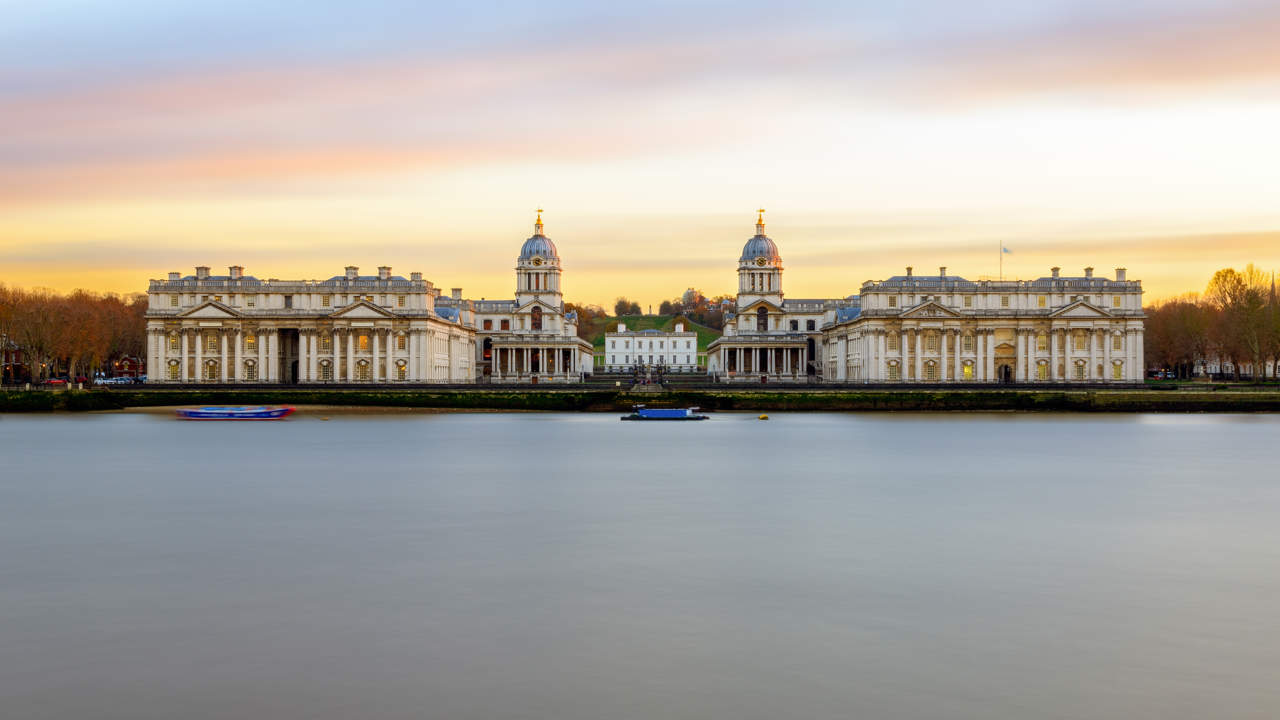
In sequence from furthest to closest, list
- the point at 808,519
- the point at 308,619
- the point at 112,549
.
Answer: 1. the point at 808,519
2. the point at 112,549
3. the point at 308,619

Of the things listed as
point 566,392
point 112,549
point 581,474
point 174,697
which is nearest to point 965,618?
point 174,697

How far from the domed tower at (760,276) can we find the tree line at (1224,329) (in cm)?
4333

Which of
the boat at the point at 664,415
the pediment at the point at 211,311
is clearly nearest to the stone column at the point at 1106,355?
the boat at the point at 664,415

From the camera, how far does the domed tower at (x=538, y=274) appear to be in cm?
13775

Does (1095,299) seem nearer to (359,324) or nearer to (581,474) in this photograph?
(359,324)

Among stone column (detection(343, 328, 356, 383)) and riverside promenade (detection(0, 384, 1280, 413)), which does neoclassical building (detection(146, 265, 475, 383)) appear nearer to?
stone column (detection(343, 328, 356, 383))

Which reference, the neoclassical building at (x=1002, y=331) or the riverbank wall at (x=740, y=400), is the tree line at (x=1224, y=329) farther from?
the riverbank wall at (x=740, y=400)

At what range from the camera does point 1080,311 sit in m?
109

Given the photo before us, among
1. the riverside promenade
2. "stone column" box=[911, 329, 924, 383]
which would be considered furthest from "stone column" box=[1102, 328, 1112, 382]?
the riverside promenade

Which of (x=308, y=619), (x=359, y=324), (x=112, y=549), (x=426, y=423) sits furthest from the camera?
(x=359, y=324)

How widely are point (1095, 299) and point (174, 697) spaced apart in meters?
109

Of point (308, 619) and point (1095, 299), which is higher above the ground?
point (1095, 299)

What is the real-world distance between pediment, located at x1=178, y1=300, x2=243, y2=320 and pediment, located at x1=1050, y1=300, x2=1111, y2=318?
79.0 meters

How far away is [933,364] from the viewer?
11119cm
